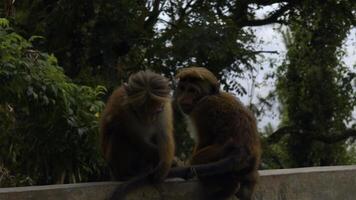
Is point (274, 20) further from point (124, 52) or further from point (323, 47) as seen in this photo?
point (124, 52)

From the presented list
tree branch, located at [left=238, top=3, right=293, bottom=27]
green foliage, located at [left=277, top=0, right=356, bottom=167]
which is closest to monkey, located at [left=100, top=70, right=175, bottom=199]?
tree branch, located at [left=238, top=3, right=293, bottom=27]

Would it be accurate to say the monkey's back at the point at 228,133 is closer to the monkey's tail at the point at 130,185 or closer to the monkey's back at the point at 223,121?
the monkey's back at the point at 223,121

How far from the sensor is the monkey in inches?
191

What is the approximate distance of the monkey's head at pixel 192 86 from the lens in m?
5.14

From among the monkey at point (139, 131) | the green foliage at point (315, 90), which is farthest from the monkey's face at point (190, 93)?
the green foliage at point (315, 90)

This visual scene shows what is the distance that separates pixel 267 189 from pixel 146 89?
147cm

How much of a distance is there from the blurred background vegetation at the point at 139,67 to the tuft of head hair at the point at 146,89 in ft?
3.87

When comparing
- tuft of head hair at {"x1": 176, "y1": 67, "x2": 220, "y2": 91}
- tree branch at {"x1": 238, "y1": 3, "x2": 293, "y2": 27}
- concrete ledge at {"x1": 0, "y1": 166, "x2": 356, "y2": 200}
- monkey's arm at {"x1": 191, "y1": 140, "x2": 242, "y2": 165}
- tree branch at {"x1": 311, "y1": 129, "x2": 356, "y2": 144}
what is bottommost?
tree branch at {"x1": 311, "y1": 129, "x2": 356, "y2": 144}

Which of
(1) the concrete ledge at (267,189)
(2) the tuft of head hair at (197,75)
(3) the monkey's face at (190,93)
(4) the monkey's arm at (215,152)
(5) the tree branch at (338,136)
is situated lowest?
(5) the tree branch at (338,136)

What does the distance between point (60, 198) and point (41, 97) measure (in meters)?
1.54

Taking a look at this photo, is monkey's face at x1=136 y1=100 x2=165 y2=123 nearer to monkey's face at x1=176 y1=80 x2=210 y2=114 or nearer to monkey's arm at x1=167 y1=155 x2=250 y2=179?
monkey's face at x1=176 y1=80 x2=210 y2=114

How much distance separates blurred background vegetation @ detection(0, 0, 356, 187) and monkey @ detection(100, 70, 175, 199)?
1010 mm

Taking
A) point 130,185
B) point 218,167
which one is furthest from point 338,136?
point 130,185

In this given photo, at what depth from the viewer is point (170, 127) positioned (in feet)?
16.9
